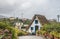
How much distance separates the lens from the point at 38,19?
5212cm

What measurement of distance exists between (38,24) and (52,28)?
80.5ft

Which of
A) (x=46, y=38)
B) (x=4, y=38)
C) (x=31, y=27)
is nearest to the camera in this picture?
(x=4, y=38)

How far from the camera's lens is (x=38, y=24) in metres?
53.3

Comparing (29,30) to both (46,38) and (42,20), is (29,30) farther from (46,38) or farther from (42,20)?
(46,38)

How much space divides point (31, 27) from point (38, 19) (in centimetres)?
485

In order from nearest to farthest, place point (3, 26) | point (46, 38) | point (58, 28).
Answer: point (3, 26)
point (46, 38)
point (58, 28)

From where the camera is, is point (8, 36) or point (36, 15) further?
point (36, 15)

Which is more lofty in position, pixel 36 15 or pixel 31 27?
pixel 36 15

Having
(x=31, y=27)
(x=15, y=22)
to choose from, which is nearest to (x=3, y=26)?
(x=31, y=27)

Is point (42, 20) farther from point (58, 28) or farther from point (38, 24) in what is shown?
point (58, 28)

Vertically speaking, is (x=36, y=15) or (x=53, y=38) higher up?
(x=36, y=15)

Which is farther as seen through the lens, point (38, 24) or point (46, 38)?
point (38, 24)

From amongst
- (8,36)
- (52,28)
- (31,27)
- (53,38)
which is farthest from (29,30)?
(8,36)

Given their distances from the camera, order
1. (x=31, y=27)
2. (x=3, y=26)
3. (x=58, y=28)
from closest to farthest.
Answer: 1. (x=3, y=26)
2. (x=58, y=28)
3. (x=31, y=27)
